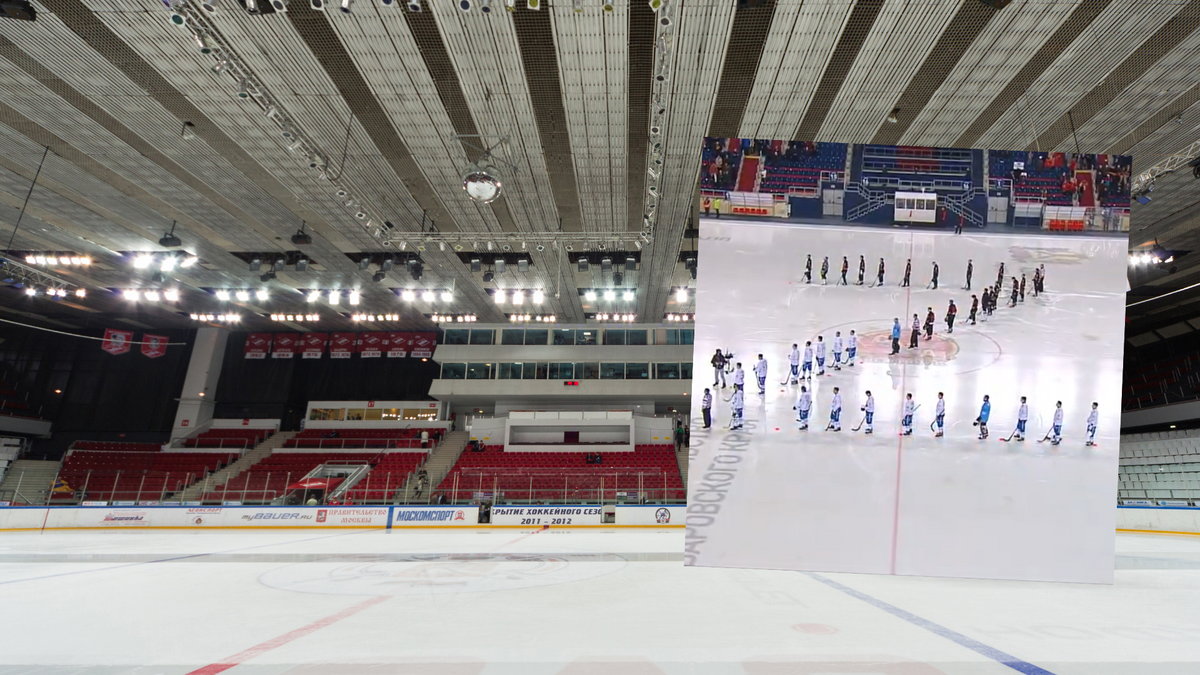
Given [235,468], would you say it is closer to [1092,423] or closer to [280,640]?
[280,640]

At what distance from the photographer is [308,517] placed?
16.2 m

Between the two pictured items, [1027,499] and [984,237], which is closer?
[1027,499]

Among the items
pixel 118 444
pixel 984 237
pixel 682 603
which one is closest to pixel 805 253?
pixel 984 237

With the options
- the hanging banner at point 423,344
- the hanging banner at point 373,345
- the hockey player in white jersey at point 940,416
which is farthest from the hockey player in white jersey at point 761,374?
the hanging banner at point 373,345

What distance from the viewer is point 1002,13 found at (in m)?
7.69

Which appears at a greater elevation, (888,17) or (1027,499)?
(888,17)

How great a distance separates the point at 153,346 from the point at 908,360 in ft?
104

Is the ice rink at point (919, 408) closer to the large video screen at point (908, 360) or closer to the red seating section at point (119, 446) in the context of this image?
the large video screen at point (908, 360)

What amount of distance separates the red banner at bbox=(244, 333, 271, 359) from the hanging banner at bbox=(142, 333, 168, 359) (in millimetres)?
3335

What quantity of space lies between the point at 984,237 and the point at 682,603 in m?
4.76

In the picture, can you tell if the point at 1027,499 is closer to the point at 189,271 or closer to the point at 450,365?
the point at 189,271

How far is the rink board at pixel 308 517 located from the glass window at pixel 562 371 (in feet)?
33.5

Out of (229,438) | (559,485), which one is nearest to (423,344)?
(229,438)

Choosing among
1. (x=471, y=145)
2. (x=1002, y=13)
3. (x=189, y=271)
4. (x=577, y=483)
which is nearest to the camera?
(x=1002, y=13)
